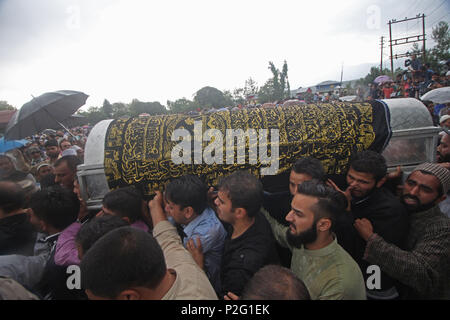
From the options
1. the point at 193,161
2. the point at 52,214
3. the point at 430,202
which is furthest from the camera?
the point at 193,161

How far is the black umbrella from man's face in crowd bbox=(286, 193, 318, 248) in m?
4.03

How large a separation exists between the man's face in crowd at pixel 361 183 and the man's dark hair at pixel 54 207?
8.32ft

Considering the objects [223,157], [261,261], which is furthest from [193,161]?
[261,261]

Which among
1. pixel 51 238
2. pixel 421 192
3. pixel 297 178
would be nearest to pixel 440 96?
pixel 421 192

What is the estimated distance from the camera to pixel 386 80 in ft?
32.2

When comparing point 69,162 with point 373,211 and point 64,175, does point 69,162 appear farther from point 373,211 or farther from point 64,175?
point 373,211

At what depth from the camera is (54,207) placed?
1911mm

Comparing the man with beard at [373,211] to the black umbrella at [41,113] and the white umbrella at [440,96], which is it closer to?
the black umbrella at [41,113]

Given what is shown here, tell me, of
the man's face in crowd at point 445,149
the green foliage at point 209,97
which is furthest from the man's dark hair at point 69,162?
the green foliage at point 209,97

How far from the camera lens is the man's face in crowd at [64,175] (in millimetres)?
2730

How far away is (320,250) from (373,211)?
0.79 meters
